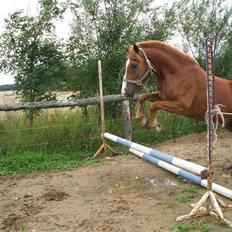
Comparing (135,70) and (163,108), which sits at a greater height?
(135,70)

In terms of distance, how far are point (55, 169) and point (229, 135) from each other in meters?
4.29

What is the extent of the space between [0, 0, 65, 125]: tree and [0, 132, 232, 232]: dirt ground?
8.46 ft

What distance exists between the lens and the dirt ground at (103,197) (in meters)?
4.47

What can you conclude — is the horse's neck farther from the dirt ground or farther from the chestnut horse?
the dirt ground

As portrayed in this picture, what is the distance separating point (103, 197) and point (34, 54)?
4.61 m

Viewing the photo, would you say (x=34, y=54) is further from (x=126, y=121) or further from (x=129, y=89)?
(x=129, y=89)

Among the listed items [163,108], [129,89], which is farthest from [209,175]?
[129,89]

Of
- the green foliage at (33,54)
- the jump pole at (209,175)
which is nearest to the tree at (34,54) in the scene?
the green foliage at (33,54)

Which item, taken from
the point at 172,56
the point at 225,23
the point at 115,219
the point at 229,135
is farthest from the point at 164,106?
the point at 225,23

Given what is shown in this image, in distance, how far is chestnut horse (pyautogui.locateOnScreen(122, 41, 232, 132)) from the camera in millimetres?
5504

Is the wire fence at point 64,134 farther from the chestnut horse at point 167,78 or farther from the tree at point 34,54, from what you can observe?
the chestnut horse at point 167,78

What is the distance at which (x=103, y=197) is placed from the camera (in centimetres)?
541

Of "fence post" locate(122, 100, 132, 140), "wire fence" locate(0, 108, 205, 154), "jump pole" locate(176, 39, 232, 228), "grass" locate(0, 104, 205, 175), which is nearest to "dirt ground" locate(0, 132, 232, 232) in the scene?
"jump pole" locate(176, 39, 232, 228)

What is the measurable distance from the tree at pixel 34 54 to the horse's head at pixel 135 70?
3.83 meters
